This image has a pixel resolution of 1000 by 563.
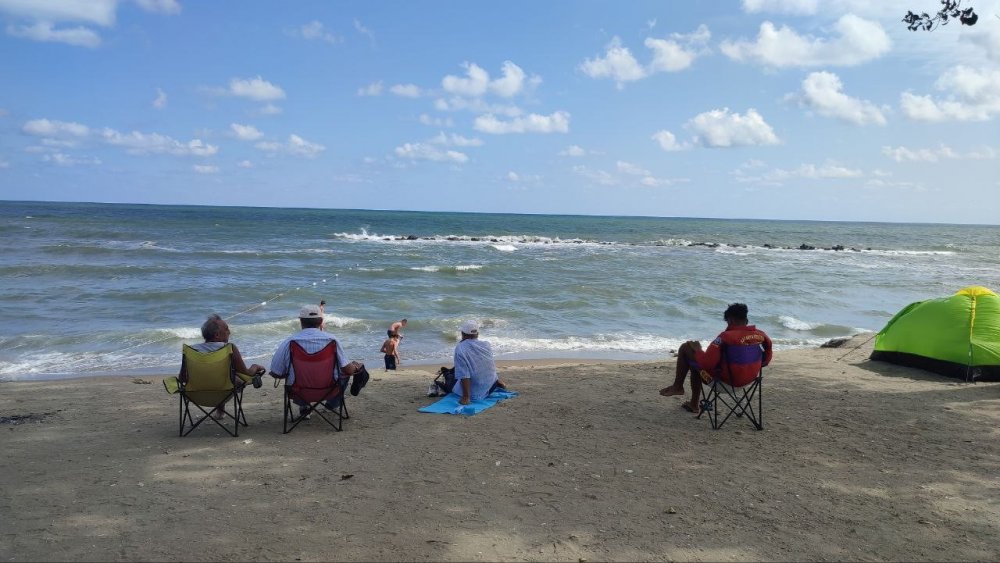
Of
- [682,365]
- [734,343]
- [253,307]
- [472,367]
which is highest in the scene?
[734,343]

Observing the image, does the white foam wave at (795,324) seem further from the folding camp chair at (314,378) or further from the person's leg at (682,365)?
the folding camp chair at (314,378)

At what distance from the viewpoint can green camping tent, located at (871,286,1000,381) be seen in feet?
25.4

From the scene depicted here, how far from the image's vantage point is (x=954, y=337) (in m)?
8.01

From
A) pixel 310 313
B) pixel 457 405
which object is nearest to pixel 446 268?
pixel 457 405

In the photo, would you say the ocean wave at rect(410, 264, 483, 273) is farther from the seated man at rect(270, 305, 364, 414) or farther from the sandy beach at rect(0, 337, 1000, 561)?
the seated man at rect(270, 305, 364, 414)

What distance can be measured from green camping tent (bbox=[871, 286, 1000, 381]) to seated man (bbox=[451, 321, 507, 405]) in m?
5.75

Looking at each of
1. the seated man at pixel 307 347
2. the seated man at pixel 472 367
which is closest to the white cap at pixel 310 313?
the seated man at pixel 307 347

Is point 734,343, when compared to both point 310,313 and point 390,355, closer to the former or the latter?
point 310,313

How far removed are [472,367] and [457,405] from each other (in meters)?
0.40

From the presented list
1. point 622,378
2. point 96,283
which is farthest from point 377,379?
point 96,283

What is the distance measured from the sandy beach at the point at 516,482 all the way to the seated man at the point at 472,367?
37cm

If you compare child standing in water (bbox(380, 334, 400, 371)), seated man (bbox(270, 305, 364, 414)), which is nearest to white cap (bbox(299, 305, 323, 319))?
seated man (bbox(270, 305, 364, 414))

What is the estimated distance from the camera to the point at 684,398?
6754 mm

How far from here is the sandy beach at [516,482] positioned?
3.54 meters
